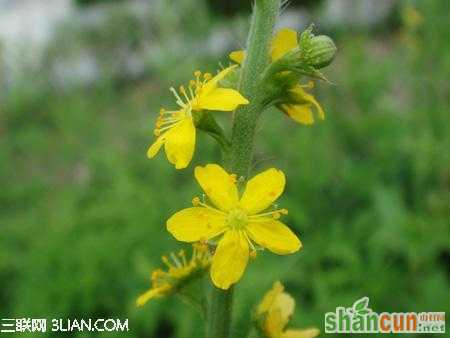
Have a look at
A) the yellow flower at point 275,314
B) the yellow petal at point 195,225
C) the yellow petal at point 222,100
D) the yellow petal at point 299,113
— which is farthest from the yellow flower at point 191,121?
the yellow flower at point 275,314

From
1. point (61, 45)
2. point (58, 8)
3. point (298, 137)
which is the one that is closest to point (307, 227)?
point (298, 137)

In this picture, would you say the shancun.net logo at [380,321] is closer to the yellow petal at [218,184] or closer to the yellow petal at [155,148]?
the yellow petal at [218,184]

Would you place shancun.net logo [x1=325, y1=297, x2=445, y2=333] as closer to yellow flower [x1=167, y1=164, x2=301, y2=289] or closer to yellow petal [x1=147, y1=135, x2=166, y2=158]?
yellow flower [x1=167, y1=164, x2=301, y2=289]

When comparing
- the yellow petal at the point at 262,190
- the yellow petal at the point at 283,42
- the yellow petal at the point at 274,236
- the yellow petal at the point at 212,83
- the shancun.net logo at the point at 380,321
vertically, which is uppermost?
the yellow petal at the point at 283,42

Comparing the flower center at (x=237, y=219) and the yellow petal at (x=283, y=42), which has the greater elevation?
the yellow petal at (x=283, y=42)

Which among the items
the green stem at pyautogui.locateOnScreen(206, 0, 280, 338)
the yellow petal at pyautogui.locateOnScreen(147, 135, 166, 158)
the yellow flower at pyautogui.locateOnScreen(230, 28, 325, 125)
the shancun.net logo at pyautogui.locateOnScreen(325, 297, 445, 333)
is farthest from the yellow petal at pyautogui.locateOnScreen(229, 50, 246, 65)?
the shancun.net logo at pyautogui.locateOnScreen(325, 297, 445, 333)

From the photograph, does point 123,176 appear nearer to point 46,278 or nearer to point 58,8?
point 46,278
